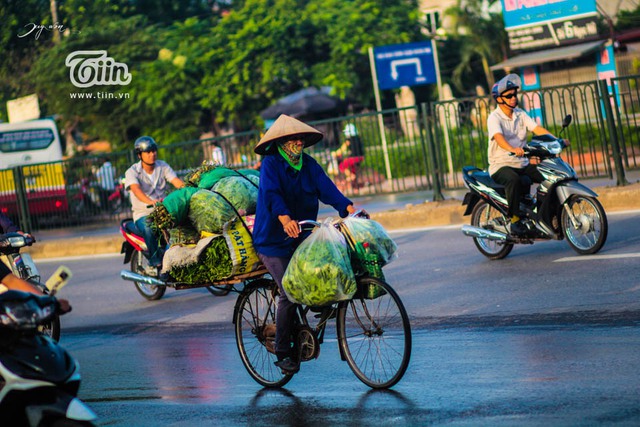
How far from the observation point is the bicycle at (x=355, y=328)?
6672 mm

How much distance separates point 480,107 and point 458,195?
2.63m

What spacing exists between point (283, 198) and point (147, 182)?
6018mm

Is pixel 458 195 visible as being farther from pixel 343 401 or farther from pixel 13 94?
pixel 13 94

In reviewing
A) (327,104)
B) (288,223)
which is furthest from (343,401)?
(327,104)

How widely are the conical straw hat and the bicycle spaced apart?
0.58 meters

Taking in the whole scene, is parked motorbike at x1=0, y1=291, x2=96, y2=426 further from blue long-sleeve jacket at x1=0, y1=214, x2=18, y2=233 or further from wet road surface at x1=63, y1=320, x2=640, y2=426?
blue long-sleeve jacket at x1=0, y1=214, x2=18, y2=233

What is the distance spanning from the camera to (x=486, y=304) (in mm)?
9734

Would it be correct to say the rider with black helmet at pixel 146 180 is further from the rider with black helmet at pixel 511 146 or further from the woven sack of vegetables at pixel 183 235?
A: the woven sack of vegetables at pixel 183 235

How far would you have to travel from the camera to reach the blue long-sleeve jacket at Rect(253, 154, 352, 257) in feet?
22.9

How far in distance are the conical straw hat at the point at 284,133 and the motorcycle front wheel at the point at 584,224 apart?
4824 mm

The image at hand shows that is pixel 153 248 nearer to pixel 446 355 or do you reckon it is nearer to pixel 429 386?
pixel 446 355

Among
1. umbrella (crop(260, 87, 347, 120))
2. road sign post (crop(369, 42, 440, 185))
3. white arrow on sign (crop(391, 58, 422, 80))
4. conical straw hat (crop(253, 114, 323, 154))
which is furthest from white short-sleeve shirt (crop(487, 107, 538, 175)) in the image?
umbrella (crop(260, 87, 347, 120))

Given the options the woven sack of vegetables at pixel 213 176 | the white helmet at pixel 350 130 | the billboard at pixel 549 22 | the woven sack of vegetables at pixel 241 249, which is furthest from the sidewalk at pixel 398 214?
the billboard at pixel 549 22

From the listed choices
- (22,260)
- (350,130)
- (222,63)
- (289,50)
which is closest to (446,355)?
(22,260)
